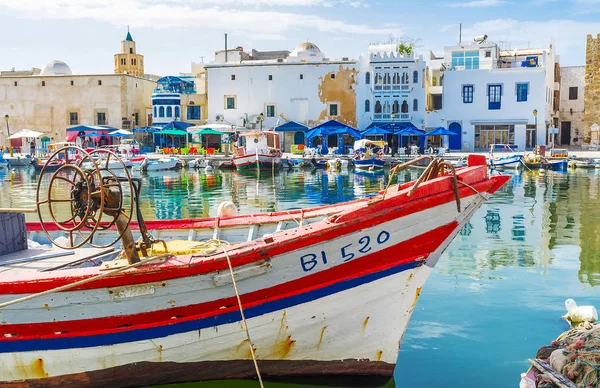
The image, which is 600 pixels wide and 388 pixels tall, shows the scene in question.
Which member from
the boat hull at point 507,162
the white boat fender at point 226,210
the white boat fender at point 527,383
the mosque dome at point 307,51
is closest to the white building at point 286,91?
the mosque dome at point 307,51

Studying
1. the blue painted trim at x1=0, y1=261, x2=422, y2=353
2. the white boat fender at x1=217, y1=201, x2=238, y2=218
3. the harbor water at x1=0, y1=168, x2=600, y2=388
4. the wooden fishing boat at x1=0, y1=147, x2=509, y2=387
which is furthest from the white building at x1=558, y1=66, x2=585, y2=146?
the blue painted trim at x1=0, y1=261, x2=422, y2=353

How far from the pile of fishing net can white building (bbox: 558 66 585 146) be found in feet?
170

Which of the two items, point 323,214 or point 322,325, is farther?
point 323,214

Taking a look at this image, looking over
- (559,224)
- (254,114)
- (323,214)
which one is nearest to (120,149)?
(254,114)

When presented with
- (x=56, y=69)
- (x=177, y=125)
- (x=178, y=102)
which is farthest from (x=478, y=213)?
(x=56, y=69)

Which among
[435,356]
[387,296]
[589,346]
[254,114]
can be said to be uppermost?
[254,114]

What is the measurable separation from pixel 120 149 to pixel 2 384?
1594 inches

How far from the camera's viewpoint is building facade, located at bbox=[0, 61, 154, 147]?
184 feet

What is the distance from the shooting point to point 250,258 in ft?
20.4

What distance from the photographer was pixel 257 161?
4016 centimetres

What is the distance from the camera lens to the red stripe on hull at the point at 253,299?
6316 mm

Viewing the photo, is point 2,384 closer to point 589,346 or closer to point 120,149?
point 589,346

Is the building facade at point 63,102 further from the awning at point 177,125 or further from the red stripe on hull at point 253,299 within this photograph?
the red stripe on hull at point 253,299

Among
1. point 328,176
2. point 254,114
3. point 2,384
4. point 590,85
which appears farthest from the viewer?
point 254,114
